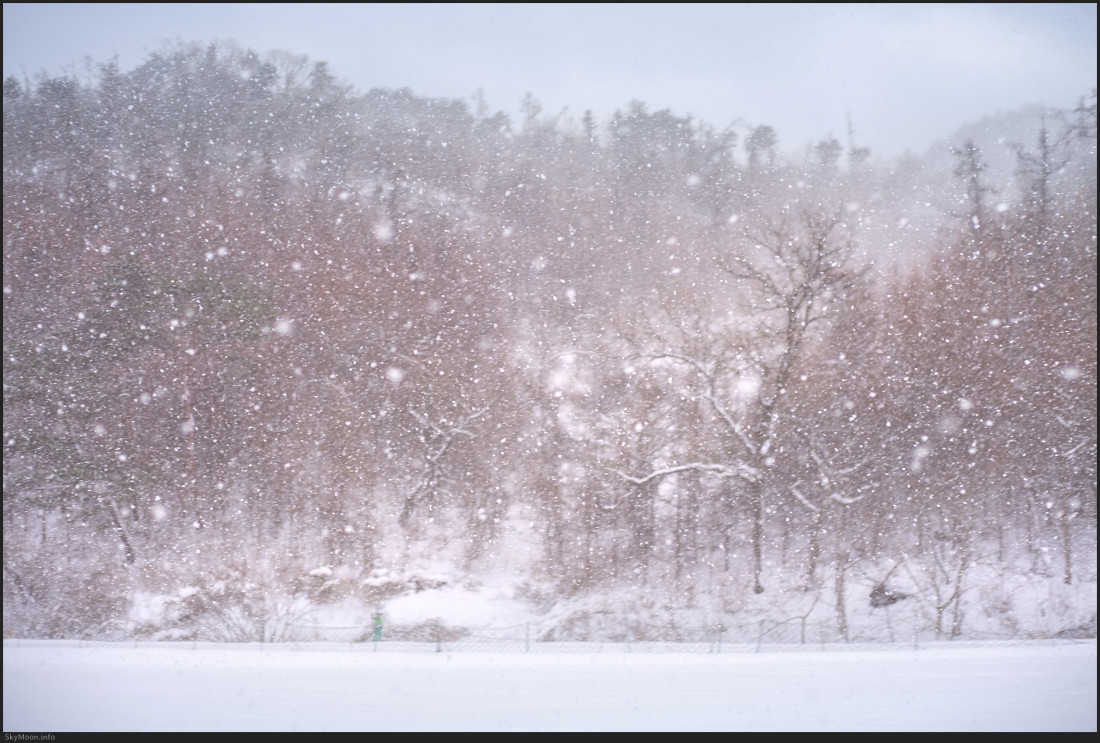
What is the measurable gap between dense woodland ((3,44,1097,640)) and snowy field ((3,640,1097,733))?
2.89 metres

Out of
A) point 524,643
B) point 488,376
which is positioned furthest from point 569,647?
point 488,376

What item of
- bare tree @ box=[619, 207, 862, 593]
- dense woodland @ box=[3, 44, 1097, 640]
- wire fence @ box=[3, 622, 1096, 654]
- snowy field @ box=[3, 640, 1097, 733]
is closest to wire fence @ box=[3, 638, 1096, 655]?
wire fence @ box=[3, 622, 1096, 654]

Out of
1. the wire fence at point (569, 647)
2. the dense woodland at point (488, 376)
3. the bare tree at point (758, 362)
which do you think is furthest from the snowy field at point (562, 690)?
the bare tree at point (758, 362)

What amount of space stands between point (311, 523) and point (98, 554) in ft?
12.9

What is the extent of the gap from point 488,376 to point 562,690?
8080 millimetres

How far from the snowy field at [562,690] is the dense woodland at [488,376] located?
2891 mm

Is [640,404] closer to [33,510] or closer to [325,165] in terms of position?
[325,165]

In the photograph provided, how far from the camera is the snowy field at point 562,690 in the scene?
6.26 m

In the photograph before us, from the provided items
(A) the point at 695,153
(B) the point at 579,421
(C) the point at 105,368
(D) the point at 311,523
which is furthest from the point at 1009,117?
(C) the point at 105,368

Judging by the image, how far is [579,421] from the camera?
13211mm

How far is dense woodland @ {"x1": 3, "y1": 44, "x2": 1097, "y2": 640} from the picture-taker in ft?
37.1

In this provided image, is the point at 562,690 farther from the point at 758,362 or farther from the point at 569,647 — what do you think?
the point at 758,362

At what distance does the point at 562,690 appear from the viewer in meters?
6.59

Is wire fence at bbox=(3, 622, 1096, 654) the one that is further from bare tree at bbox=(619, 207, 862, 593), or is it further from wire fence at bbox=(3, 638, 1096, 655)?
bare tree at bbox=(619, 207, 862, 593)
